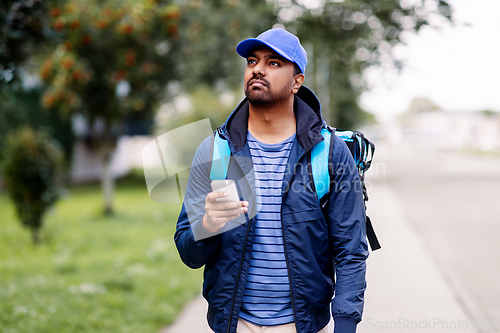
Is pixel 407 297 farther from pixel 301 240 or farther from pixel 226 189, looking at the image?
pixel 226 189

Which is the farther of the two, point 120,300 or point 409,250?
point 409,250

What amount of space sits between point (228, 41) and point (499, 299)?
16542mm

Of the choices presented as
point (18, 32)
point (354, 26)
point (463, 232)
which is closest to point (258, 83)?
point (18, 32)

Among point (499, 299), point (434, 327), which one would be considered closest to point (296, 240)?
point (434, 327)

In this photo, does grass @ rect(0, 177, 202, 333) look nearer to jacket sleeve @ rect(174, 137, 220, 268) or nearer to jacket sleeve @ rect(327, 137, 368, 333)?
jacket sleeve @ rect(174, 137, 220, 268)

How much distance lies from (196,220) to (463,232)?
870 centimetres

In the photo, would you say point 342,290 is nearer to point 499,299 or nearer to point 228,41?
point 499,299

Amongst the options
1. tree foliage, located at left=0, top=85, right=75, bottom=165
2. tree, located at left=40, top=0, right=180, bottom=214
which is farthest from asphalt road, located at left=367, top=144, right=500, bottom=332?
tree foliage, located at left=0, top=85, right=75, bottom=165

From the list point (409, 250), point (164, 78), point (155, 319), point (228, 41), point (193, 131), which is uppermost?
point (228, 41)

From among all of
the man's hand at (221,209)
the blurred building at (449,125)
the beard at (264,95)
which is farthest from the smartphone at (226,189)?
the blurred building at (449,125)

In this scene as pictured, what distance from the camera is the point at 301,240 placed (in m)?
1.92

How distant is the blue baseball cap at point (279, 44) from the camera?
6.39ft

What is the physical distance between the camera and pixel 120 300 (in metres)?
5.18

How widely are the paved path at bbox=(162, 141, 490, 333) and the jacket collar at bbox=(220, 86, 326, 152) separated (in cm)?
288
